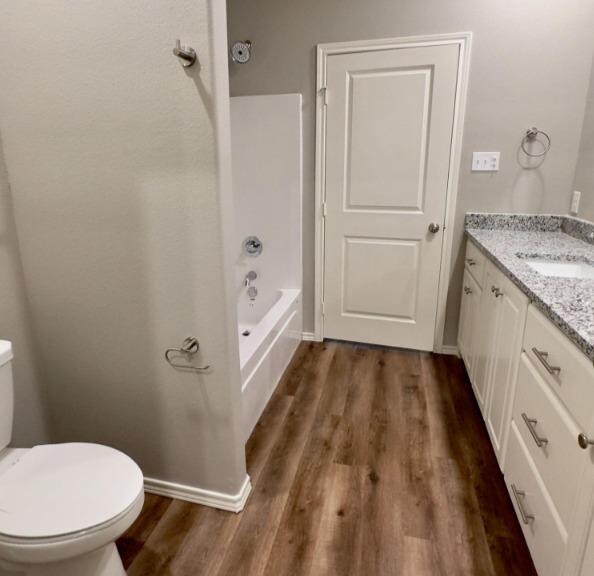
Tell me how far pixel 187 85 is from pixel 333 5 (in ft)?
6.07

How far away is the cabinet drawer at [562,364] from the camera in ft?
3.20

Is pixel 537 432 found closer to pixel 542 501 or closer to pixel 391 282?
pixel 542 501

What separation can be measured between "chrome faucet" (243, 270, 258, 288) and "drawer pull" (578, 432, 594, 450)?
7.73 ft

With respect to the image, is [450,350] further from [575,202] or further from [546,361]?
[546,361]

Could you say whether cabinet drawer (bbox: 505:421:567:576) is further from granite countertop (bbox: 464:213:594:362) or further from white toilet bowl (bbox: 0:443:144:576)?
white toilet bowl (bbox: 0:443:144:576)

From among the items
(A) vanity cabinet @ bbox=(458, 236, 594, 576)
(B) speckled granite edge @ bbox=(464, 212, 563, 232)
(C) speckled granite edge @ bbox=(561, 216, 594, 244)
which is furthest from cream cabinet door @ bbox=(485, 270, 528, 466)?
(B) speckled granite edge @ bbox=(464, 212, 563, 232)

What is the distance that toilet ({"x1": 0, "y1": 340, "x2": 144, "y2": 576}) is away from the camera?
103 centimetres

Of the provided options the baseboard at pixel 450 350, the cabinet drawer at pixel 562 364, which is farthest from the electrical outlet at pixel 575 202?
the cabinet drawer at pixel 562 364

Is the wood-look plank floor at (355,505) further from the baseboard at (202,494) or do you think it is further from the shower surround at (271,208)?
the shower surround at (271,208)

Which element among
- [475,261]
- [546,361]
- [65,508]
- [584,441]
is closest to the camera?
[584,441]

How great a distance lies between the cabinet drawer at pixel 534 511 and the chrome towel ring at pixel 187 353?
115 centimetres

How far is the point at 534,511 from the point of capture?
50.4 inches

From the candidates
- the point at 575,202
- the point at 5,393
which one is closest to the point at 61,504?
the point at 5,393

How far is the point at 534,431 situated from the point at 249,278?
2164 millimetres
